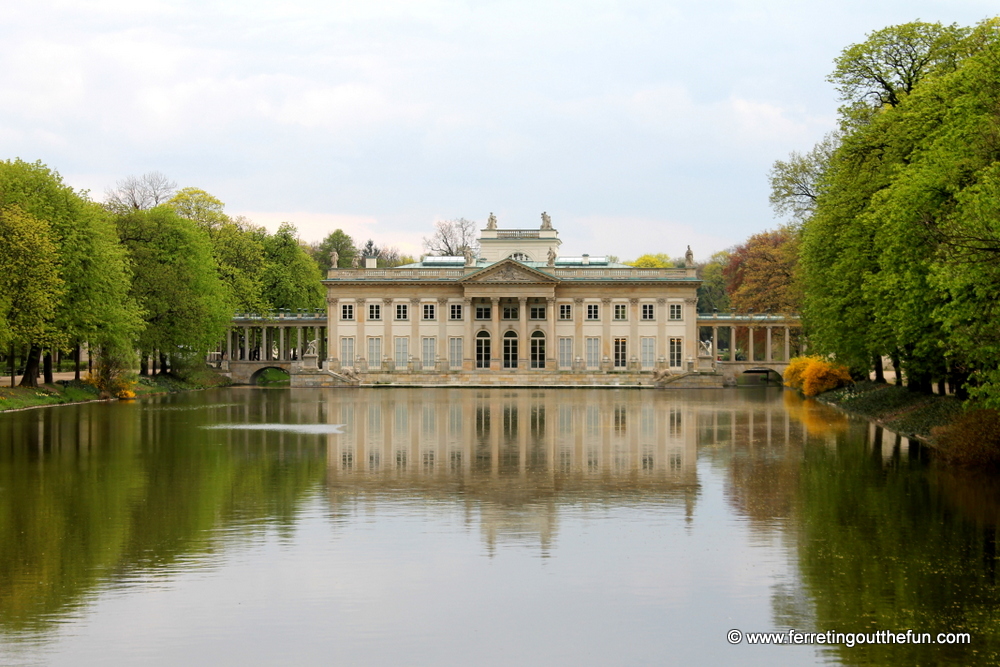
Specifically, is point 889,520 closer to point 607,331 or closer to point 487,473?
point 487,473

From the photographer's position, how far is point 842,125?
42031mm

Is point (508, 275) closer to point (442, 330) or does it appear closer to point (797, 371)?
point (442, 330)

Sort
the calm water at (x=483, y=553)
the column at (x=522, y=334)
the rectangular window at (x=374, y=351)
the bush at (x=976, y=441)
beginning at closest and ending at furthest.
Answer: the calm water at (x=483, y=553) < the bush at (x=976, y=441) < the column at (x=522, y=334) < the rectangular window at (x=374, y=351)

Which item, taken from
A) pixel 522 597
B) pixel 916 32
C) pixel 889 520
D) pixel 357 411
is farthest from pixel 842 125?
pixel 522 597

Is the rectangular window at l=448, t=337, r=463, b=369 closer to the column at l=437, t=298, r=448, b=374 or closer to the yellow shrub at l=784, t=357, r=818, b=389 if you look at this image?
the column at l=437, t=298, r=448, b=374

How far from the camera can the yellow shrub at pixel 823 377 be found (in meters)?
60.1

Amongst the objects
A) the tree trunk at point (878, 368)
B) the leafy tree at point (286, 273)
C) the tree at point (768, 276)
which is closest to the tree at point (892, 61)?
the tree trunk at point (878, 368)

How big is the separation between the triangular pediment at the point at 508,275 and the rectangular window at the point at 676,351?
→ 1007 cm

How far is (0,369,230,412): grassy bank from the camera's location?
158 feet

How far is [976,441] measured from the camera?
2517 cm

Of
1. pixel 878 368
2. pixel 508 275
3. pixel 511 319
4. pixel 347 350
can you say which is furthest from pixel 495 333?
pixel 878 368

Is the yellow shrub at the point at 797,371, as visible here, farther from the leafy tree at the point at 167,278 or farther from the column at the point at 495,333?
the leafy tree at the point at 167,278

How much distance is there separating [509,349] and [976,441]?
6066 centimetres

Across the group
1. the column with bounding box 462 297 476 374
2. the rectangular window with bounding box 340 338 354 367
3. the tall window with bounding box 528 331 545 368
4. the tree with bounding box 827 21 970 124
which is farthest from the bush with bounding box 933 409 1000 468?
the rectangular window with bounding box 340 338 354 367
